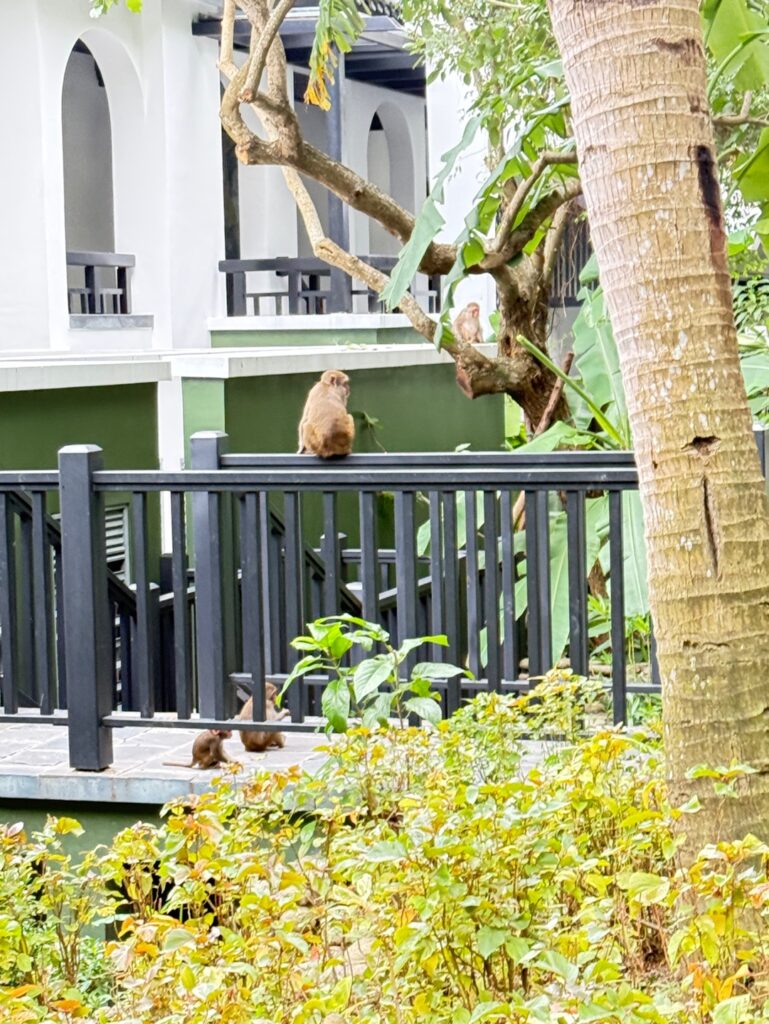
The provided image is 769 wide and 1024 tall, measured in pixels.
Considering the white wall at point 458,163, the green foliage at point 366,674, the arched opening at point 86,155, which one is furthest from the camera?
the arched opening at point 86,155

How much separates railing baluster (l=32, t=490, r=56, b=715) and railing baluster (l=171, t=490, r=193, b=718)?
493 mm

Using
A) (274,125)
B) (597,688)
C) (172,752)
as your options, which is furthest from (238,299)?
(597,688)

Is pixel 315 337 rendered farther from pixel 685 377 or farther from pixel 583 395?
pixel 685 377

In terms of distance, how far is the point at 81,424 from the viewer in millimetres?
8555

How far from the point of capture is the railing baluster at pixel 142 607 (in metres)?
5.31

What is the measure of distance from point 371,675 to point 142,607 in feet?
4.90

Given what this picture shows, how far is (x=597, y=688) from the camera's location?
4500 mm

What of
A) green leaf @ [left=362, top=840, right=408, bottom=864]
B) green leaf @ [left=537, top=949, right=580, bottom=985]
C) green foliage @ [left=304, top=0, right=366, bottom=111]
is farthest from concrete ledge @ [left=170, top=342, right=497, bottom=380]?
green leaf @ [left=537, top=949, right=580, bottom=985]

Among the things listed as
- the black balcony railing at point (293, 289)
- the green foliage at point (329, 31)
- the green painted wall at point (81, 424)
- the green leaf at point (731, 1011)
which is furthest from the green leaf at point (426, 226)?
the black balcony railing at point (293, 289)

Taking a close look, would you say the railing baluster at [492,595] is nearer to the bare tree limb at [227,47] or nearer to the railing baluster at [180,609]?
the railing baluster at [180,609]

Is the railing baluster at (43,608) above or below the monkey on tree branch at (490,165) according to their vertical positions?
below

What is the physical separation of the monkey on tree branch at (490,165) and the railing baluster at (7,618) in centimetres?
233

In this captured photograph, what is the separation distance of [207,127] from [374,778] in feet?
46.7

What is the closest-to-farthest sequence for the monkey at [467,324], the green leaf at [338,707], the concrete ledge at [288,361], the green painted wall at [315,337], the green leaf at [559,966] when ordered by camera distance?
the green leaf at [559,966], the green leaf at [338,707], the concrete ledge at [288,361], the monkey at [467,324], the green painted wall at [315,337]
